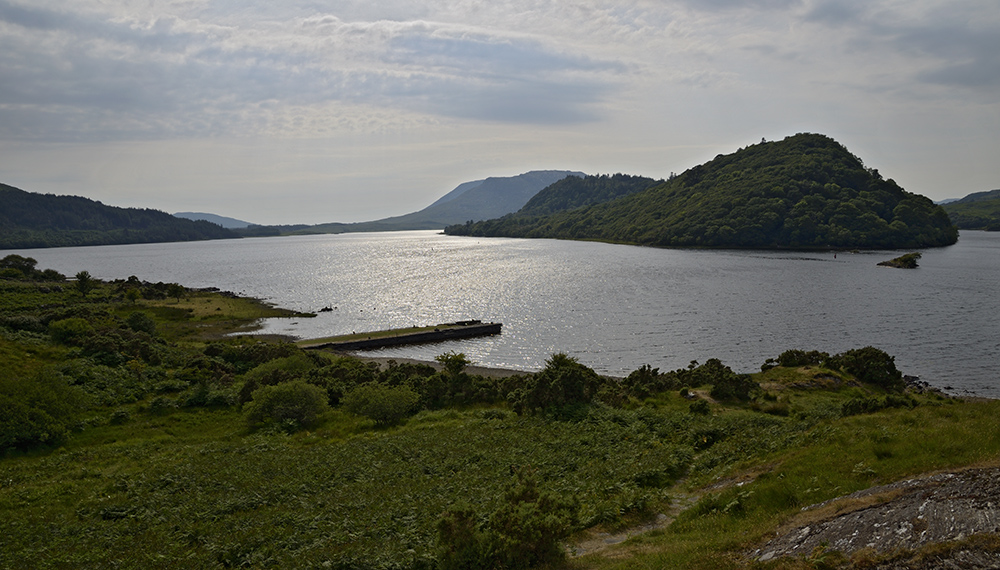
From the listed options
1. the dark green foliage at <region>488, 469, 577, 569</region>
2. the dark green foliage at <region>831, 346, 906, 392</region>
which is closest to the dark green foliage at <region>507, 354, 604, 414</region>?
the dark green foliage at <region>488, 469, 577, 569</region>

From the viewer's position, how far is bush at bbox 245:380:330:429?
36.5 m

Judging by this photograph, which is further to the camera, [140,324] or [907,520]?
[140,324]

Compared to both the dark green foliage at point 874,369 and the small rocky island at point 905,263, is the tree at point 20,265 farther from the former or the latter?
the small rocky island at point 905,263

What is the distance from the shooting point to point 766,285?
375 ft

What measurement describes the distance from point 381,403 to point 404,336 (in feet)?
139

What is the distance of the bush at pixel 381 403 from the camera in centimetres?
3712

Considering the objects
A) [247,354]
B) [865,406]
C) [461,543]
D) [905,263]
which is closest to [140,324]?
[247,354]

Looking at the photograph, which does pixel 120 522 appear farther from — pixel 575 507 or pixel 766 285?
pixel 766 285

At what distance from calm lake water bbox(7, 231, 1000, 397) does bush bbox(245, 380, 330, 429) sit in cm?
3040

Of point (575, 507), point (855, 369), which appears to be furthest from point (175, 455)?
point (855, 369)

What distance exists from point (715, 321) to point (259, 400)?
2639 inches

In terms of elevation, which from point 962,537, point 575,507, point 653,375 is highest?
point 962,537

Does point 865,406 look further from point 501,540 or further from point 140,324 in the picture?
point 140,324

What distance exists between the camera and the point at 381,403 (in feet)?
122
